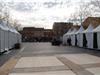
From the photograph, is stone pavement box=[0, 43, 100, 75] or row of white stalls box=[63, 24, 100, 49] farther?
row of white stalls box=[63, 24, 100, 49]

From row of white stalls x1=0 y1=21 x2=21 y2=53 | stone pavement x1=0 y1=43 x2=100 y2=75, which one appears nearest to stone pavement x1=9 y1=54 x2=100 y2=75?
stone pavement x1=0 y1=43 x2=100 y2=75

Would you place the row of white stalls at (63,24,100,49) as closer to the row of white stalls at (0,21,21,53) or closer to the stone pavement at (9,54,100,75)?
the row of white stalls at (0,21,21,53)

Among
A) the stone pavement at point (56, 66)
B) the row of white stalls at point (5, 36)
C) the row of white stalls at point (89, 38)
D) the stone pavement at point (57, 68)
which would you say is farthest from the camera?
the row of white stalls at point (89, 38)

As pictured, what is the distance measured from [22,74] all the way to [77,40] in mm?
42013

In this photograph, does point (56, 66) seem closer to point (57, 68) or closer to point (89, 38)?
point (57, 68)

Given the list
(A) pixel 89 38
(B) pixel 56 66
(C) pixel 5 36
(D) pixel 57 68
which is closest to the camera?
(D) pixel 57 68

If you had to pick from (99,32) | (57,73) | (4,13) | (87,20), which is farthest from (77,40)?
(57,73)

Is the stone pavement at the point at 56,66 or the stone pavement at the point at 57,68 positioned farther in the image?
the stone pavement at the point at 56,66

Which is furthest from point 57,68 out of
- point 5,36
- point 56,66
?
point 5,36

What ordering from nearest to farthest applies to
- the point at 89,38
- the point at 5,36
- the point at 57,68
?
→ the point at 57,68 → the point at 5,36 → the point at 89,38

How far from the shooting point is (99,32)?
38.7 metres

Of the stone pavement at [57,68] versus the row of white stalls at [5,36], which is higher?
the row of white stalls at [5,36]

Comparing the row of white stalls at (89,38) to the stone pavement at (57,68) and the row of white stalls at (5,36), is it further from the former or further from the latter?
the stone pavement at (57,68)

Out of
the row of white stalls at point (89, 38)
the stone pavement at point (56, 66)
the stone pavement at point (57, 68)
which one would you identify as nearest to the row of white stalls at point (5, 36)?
the stone pavement at point (56, 66)
